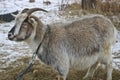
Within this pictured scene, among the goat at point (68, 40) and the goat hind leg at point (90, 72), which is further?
the goat hind leg at point (90, 72)

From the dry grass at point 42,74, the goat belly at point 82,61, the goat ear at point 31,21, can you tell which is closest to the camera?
the goat ear at point 31,21

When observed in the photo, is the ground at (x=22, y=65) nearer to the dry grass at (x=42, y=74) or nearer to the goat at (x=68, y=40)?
the dry grass at (x=42, y=74)

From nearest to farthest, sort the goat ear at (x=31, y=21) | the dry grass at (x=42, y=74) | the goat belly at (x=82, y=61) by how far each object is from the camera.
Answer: the goat ear at (x=31, y=21) → the goat belly at (x=82, y=61) → the dry grass at (x=42, y=74)

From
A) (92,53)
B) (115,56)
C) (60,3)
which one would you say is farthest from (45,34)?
(60,3)

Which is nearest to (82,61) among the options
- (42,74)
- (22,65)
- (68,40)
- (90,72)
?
(68,40)

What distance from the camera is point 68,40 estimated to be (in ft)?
16.7

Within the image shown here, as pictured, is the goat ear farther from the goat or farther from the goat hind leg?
the goat hind leg

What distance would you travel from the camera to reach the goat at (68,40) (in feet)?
15.4

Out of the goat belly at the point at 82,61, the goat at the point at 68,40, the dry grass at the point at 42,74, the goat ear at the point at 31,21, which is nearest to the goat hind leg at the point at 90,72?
the dry grass at the point at 42,74

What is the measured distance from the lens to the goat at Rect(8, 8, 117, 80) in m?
4.70

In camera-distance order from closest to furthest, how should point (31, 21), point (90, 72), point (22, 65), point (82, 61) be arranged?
1. point (31, 21)
2. point (82, 61)
3. point (90, 72)
4. point (22, 65)

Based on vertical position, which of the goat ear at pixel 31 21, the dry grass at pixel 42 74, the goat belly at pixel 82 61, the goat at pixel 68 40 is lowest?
the dry grass at pixel 42 74

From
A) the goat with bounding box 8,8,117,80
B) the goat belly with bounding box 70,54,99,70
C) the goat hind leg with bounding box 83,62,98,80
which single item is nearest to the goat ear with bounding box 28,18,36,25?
the goat with bounding box 8,8,117,80

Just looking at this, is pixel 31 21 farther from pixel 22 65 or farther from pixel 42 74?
pixel 22 65
